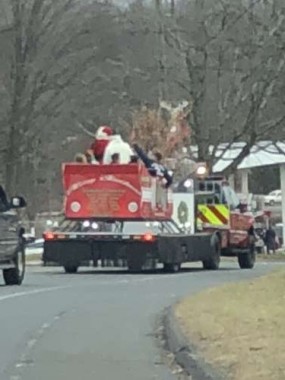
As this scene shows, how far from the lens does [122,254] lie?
3195 cm

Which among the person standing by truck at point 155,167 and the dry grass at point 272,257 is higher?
the person standing by truck at point 155,167

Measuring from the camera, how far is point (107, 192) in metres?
32.2

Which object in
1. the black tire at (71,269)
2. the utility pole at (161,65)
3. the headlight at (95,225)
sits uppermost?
the utility pole at (161,65)

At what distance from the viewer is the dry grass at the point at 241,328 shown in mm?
12594

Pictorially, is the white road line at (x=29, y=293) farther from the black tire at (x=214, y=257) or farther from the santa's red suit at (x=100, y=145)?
the black tire at (x=214, y=257)

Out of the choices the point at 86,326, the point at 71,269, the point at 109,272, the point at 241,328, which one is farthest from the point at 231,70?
the point at 241,328

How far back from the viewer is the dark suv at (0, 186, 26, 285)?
25.7 m

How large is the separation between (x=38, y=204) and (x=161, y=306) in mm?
49090

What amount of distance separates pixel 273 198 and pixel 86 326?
69.9 meters

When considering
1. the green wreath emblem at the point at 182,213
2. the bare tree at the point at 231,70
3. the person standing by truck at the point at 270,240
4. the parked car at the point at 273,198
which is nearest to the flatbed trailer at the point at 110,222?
the green wreath emblem at the point at 182,213

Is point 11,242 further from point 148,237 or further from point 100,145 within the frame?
point 100,145

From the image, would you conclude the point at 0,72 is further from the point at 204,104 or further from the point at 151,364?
the point at 151,364

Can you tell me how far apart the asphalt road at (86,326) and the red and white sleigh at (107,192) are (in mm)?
2265

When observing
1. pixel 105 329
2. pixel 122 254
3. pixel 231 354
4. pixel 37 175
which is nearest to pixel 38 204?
pixel 37 175
